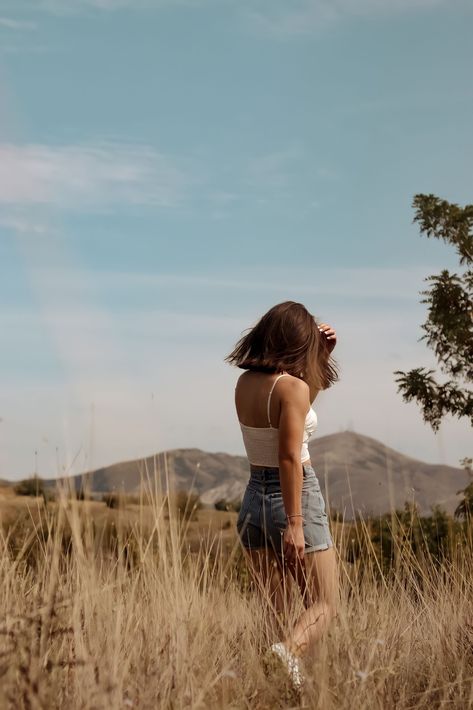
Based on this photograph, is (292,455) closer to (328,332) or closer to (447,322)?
(328,332)

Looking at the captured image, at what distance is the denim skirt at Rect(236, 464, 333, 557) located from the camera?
3918 millimetres

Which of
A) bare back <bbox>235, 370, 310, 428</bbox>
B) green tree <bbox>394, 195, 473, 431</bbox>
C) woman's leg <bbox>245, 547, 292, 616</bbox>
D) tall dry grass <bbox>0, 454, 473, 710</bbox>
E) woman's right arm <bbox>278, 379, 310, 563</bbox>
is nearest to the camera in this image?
tall dry grass <bbox>0, 454, 473, 710</bbox>

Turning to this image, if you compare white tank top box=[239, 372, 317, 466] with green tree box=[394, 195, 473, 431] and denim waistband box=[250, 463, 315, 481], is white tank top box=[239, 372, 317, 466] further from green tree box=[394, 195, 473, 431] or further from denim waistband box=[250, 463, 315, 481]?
green tree box=[394, 195, 473, 431]

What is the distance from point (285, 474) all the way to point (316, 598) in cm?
63

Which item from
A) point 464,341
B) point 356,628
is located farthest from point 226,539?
point 356,628

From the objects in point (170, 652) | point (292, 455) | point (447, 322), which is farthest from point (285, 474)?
point (447, 322)

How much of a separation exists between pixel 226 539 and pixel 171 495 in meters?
14.7

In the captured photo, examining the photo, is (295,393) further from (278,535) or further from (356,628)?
(356,628)

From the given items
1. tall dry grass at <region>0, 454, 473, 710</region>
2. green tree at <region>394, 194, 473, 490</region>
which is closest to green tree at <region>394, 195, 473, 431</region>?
green tree at <region>394, 194, 473, 490</region>

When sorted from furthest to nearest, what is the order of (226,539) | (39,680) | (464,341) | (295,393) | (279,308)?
1. (226,539)
2. (464,341)
3. (279,308)
4. (295,393)
5. (39,680)

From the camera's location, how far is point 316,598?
4004mm

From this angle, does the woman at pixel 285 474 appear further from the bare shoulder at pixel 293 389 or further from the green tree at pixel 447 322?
the green tree at pixel 447 322

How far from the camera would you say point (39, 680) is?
9.61 feet

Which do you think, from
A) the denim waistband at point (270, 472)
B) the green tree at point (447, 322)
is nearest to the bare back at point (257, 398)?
the denim waistband at point (270, 472)
